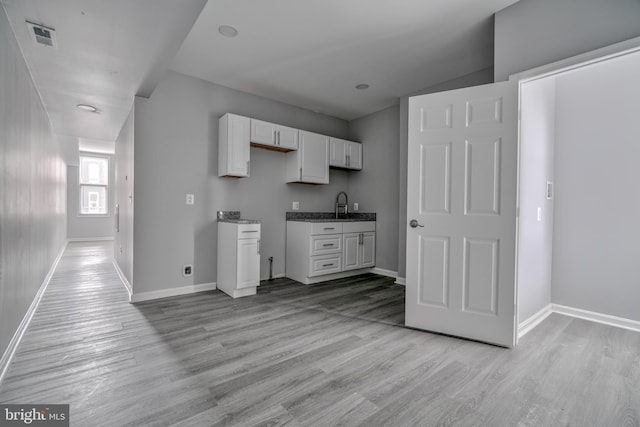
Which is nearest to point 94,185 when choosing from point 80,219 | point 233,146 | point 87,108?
point 80,219

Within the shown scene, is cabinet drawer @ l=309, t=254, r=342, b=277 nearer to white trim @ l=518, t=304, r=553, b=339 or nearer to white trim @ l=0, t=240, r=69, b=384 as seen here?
white trim @ l=518, t=304, r=553, b=339

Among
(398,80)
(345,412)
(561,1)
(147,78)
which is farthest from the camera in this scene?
(398,80)

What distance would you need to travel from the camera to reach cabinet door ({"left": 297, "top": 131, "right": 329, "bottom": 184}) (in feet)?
14.3

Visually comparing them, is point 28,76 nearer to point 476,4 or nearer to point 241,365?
point 241,365

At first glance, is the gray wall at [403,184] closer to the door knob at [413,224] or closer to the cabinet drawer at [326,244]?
the cabinet drawer at [326,244]

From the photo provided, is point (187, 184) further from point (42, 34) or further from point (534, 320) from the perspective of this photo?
point (534, 320)

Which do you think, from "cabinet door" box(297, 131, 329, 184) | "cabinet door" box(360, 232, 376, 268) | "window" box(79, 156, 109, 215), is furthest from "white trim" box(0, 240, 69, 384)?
"window" box(79, 156, 109, 215)

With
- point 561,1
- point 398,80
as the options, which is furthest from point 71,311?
point 561,1

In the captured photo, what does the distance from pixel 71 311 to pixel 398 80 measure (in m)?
4.50

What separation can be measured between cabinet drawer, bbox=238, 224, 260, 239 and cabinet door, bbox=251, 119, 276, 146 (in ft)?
3.82

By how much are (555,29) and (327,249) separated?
326 centimetres

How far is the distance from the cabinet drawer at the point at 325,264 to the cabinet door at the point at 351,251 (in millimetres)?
116

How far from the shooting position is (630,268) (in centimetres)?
269

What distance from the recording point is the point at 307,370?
1901mm
